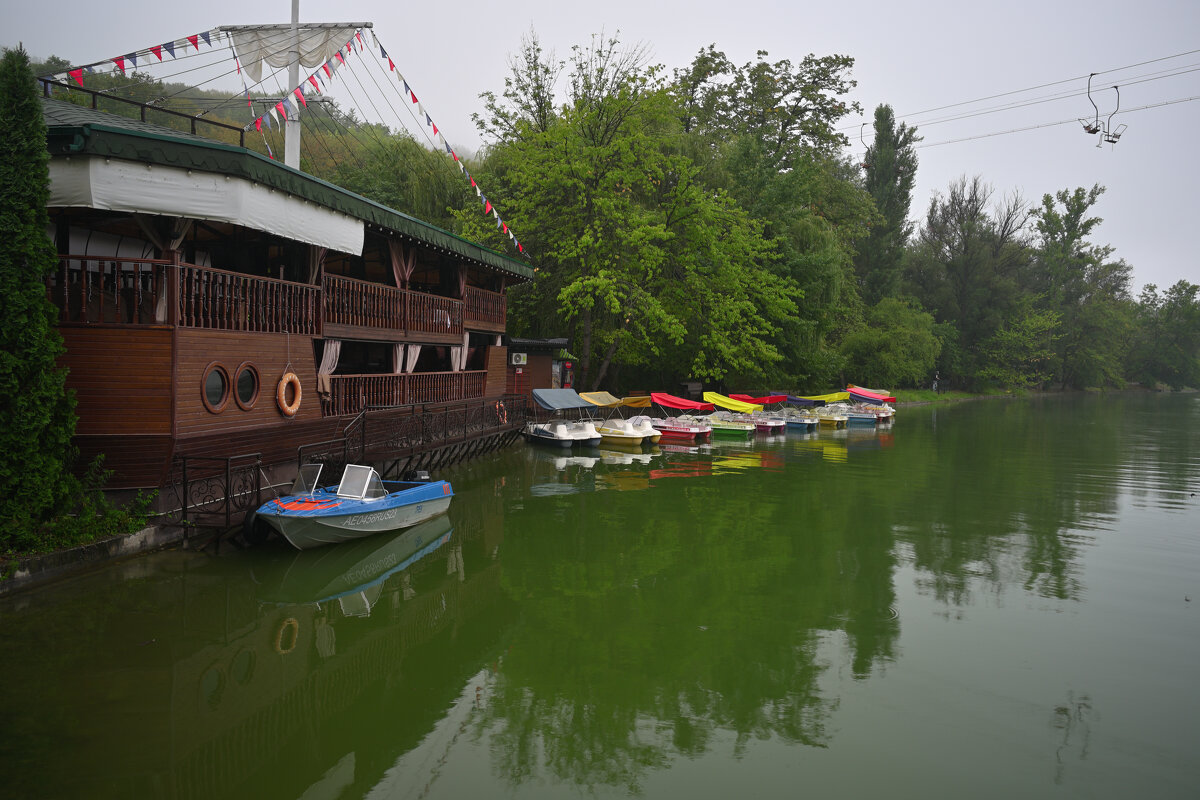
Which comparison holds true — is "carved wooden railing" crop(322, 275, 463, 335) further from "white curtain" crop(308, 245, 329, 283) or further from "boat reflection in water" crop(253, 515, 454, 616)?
"boat reflection in water" crop(253, 515, 454, 616)

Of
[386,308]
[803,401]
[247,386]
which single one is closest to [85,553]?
[247,386]

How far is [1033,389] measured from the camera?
88.6m

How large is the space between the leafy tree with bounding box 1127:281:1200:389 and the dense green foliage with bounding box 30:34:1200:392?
34.0 metres

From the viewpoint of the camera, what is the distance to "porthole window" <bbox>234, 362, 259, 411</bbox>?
1431cm

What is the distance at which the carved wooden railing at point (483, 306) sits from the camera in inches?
1035

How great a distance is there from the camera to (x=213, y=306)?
13859 mm

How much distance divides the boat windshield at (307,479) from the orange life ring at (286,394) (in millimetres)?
1715

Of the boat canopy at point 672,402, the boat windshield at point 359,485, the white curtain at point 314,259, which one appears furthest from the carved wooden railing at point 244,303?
the boat canopy at point 672,402

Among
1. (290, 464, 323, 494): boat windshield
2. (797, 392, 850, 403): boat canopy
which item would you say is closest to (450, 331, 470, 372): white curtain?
(290, 464, 323, 494): boat windshield

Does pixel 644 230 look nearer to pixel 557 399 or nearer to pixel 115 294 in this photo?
pixel 557 399

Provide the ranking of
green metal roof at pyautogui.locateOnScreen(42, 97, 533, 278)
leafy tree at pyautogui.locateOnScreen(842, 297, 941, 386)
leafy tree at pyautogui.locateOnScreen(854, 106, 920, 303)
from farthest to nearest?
leafy tree at pyautogui.locateOnScreen(854, 106, 920, 303) → leafy tree at pyautogui.locateOnScreen(842, 297, 941, 386) → green metal roof at pyautogui.locateOnScreen(42, 97, 533, 278)

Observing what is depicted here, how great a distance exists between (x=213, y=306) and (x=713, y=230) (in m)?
28.8

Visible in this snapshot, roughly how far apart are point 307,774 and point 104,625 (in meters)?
4.77

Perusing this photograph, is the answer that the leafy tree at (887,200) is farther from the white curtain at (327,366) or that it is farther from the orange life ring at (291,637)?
the orange life ring at (291,637)
